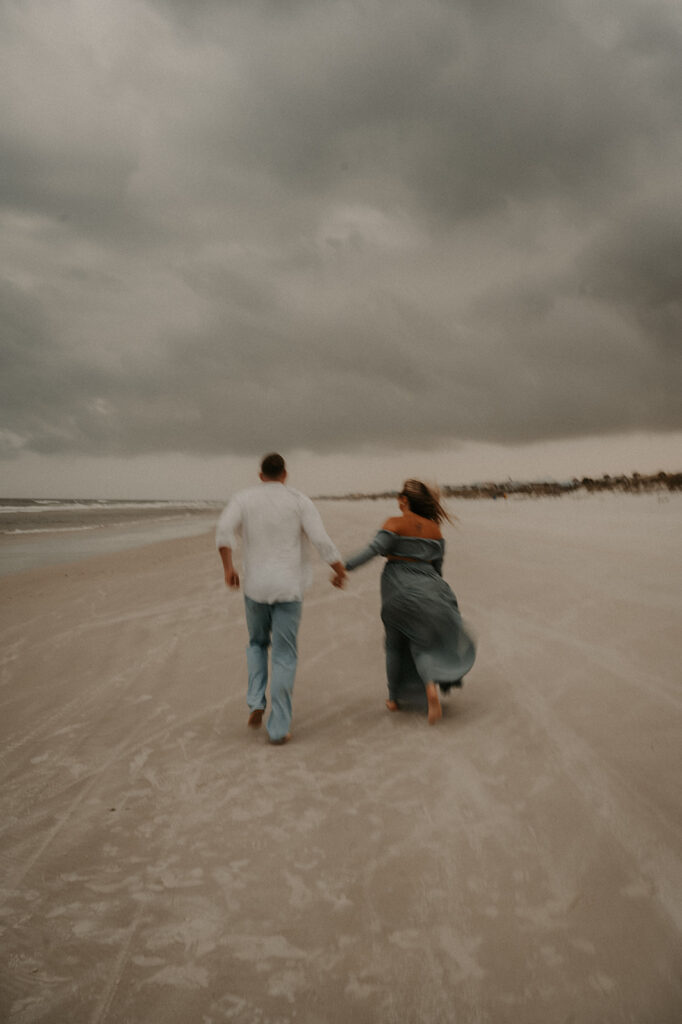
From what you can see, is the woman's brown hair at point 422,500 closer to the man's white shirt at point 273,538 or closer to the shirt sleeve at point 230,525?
the man's white shirt at point 273,538

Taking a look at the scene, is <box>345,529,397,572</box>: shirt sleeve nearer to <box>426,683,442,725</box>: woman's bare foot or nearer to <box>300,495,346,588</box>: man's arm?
<box>300,495,346,588</box>: man's arm

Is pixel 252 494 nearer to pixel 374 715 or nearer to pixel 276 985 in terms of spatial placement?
pixel 374 715

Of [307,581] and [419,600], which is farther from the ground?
[307,581]

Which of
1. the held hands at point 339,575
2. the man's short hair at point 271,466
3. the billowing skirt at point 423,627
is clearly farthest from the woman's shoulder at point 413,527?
the man's short hair at point 271,466

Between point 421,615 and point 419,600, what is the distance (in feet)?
0.41

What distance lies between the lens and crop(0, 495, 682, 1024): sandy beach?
2305 millimetres

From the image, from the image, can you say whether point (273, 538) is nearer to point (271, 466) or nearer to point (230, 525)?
point (230, 525)

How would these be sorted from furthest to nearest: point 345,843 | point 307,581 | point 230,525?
1. point 307,581
2. point 230,525
3. point 345,843

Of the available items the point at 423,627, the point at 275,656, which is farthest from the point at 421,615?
the point at 275,656

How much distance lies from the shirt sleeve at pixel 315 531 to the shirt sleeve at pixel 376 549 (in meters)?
0.21

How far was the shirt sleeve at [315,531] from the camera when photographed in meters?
4.89

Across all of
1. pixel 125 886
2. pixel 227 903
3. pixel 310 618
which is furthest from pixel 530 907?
pixel 310 618

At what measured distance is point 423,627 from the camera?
5.23 metres

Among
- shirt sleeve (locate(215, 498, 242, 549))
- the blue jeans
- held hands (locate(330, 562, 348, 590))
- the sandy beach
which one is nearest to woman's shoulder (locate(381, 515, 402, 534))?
held hands (locate(330, 562, 348, 590))
